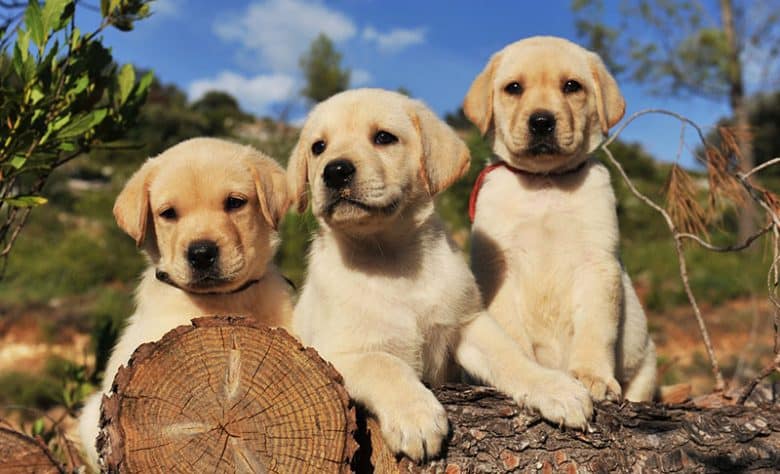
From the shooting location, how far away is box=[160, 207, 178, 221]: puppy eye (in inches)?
154

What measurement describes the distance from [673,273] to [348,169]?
1572 centimetres

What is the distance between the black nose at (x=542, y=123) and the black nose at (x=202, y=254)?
6.63ft

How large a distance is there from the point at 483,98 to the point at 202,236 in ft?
6.96

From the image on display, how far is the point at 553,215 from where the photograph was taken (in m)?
4.47

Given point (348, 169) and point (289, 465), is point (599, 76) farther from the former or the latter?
point (289, 465)

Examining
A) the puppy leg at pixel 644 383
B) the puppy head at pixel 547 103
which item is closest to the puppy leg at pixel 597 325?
the puppy leg at pixel 644 383

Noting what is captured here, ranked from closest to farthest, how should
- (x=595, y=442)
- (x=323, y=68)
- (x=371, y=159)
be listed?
1. (x=595, y=442)
2. (x=371, y=159)
3. (x=323, y=68)

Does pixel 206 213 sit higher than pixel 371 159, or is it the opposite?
pixel 371 159

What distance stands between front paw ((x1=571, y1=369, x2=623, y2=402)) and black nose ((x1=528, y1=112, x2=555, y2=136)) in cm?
143

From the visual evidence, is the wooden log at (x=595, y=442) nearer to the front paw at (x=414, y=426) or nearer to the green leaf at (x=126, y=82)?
the front paw at (x=414, y=426)

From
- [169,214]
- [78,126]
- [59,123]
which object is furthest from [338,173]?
[59,123]

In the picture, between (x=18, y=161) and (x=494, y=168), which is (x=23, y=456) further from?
(x=494, y=168)

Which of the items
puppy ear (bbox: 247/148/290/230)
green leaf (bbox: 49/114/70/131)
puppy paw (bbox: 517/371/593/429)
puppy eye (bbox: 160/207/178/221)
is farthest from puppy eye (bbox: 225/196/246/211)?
puppy paw (bbox: 517/371/593/429)

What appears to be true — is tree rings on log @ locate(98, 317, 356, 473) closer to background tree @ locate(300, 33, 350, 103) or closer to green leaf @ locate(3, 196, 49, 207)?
green leaf @ locate(3, 196, 49, 207)
